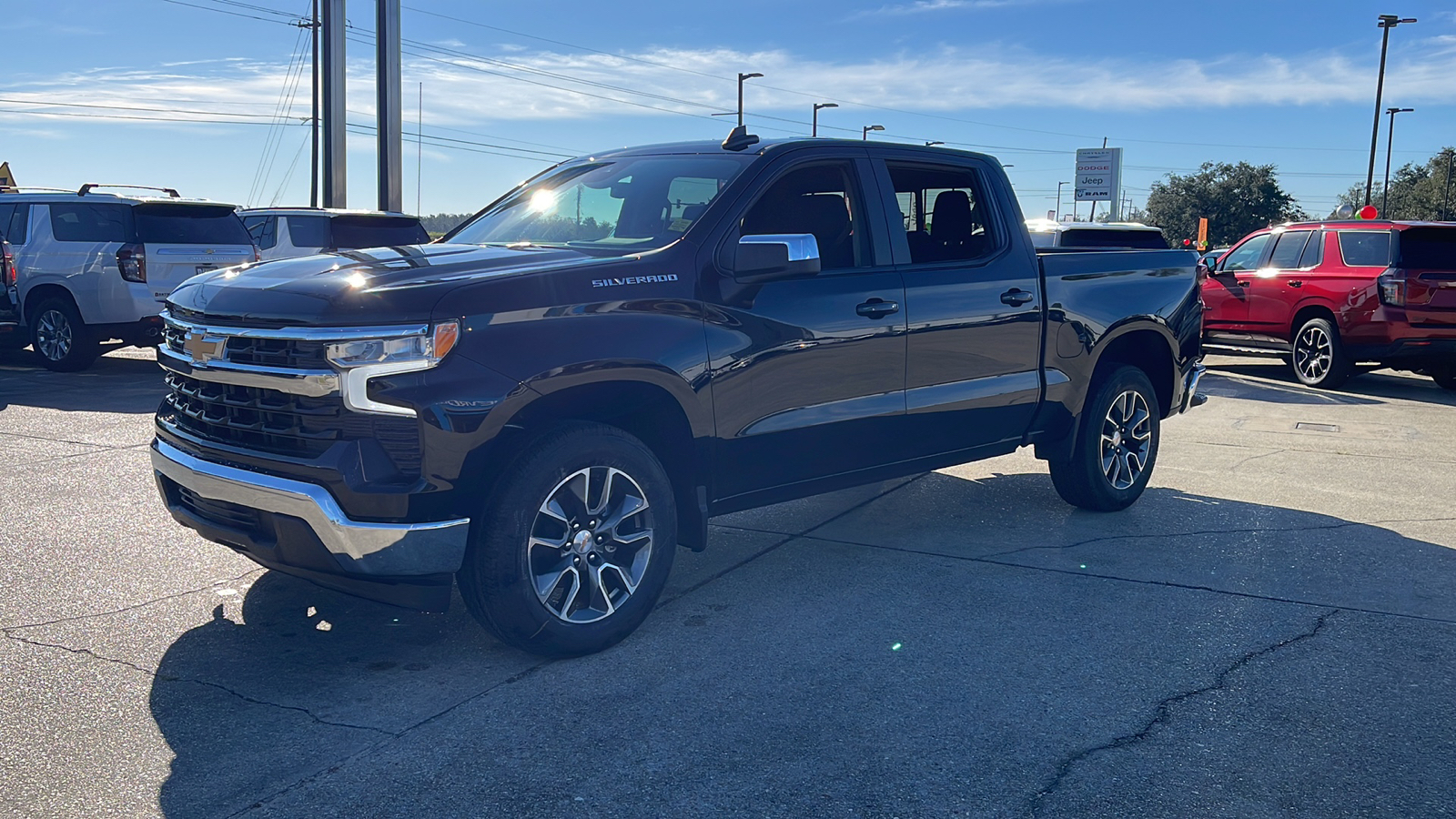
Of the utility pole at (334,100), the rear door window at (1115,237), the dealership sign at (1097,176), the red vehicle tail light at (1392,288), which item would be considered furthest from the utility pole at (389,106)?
the dealership sign at (1097,176)

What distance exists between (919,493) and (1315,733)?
11.9ft

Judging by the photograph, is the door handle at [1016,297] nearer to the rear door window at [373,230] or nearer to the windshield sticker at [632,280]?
the windshield sticker at [632,280]

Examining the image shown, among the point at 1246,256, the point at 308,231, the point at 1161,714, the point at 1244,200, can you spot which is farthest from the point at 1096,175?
the point at 1161,714

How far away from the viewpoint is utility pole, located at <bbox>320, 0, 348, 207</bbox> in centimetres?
2434

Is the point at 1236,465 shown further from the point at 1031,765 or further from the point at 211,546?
the point at 211,546

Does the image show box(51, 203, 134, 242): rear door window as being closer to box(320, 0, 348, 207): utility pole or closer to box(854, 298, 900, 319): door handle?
box(854, 298, 900, 319): door handle

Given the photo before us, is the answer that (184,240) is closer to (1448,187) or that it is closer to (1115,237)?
(1115,237)

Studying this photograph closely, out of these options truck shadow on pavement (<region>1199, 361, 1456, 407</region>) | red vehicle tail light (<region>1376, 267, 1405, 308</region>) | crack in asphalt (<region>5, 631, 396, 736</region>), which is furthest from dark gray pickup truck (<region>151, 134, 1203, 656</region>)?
red vehicle tail light (<region>1376, 267, 1405, 308</region>)

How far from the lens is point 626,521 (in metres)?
4.45

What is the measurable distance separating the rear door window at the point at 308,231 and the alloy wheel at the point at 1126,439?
36.4ft

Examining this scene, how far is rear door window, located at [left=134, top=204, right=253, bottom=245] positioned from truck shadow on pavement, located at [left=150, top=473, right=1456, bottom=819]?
8.75 m

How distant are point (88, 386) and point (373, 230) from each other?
150 inches

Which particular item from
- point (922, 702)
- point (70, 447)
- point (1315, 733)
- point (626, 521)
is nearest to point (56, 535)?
point (70, 447)

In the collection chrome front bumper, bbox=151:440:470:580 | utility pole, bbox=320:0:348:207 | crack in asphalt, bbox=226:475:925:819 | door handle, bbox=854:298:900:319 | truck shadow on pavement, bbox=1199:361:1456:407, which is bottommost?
crack in asphalt, bbox=226:475:925:819
